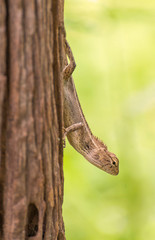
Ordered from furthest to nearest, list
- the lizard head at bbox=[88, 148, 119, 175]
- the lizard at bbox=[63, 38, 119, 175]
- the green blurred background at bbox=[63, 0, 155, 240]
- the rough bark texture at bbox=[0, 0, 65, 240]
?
the green blurred background at bbox=[63, 0, 155, 240]
the lizard head at bbox=[88, 148, 119, 175]
the lizard at bbox=[63, 38, 119, 175]
the rough bark texture at bbox=[0, 0, 65, 240]

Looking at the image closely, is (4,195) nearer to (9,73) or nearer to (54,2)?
(9,73)

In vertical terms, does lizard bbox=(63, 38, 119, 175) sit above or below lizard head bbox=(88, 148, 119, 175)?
above

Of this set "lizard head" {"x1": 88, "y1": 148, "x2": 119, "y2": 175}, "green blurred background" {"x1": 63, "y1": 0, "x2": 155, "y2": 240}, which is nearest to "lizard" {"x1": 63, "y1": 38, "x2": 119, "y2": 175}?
"lizard head" {"x1": 88, "y1": 148, "x2": 119, "y2": 175}

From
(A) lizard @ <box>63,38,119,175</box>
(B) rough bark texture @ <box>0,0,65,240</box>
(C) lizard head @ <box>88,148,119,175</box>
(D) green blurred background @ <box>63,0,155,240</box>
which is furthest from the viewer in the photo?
(D) green blurred background @ <box>63,0,155,240</box>

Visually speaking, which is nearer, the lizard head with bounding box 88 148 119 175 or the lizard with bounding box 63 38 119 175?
the lizard with bounding box 63 38 119 175

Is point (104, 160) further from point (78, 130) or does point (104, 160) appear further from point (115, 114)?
point (115, 114)

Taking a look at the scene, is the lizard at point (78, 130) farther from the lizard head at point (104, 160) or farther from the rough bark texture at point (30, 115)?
the rough bark texture at point (30, 115)

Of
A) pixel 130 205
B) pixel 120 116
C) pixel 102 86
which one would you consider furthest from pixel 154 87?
pixel 130 205

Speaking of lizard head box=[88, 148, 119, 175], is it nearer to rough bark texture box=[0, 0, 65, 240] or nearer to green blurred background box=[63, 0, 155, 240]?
green blurred background box=[63, 0, 155, 240]
